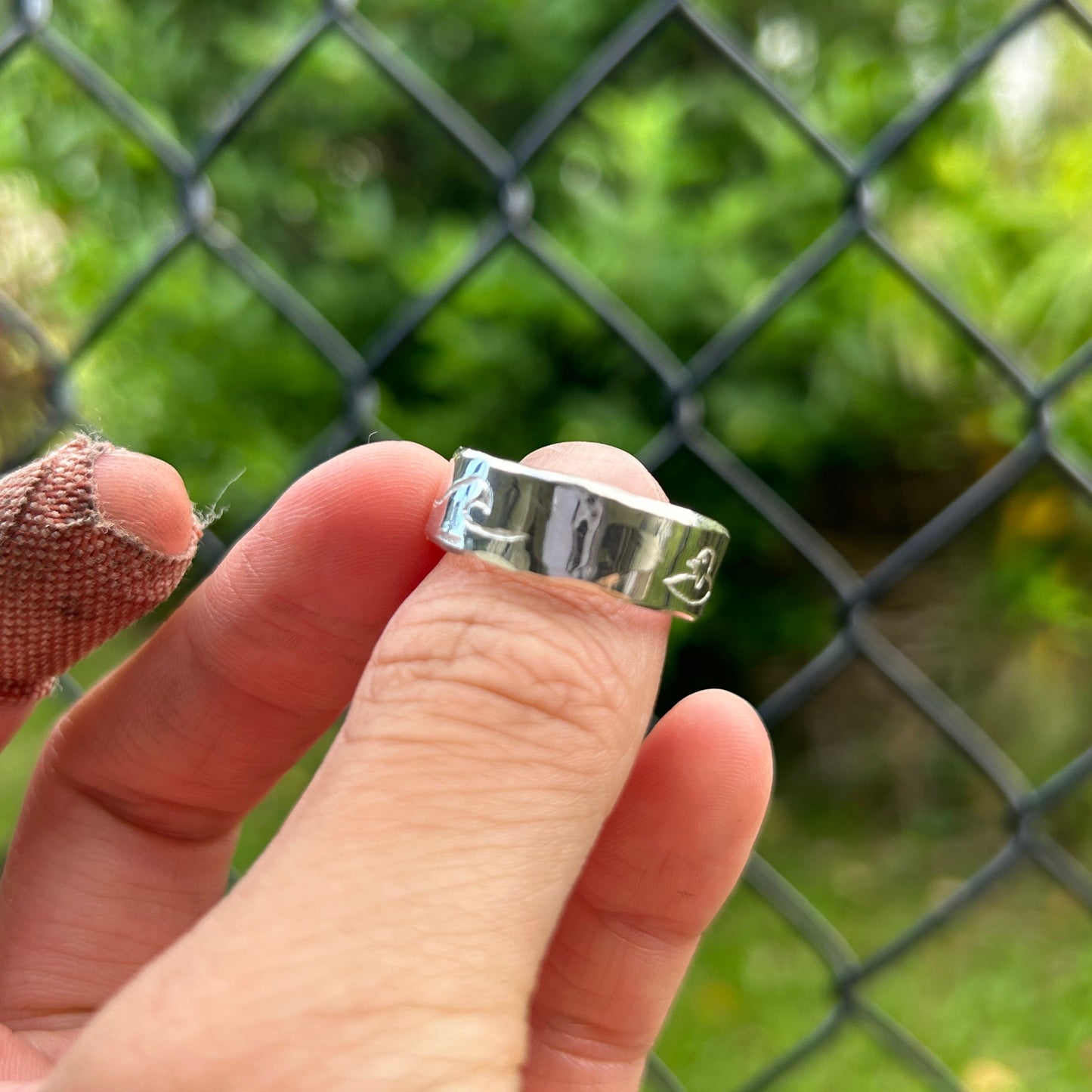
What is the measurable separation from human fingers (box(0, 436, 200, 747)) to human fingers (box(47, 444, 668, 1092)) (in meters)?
0.11

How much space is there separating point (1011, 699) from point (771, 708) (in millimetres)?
525

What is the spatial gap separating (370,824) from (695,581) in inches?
6.1

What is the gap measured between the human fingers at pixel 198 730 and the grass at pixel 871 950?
0.46m

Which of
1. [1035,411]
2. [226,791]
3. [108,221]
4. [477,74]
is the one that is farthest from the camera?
[477,74]

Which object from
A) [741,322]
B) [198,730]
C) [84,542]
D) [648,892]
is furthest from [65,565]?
[741,322]

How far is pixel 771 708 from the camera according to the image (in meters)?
0.87

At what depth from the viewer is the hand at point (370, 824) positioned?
414 mm

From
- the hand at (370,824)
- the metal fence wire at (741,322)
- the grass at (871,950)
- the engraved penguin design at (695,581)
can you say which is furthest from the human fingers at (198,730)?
the grass at (871,950)

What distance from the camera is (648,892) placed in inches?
22.7

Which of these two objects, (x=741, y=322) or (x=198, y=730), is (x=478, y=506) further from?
(x=741, y=322)

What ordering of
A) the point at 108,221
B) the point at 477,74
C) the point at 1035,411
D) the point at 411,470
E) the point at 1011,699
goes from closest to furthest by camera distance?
the point at 411,470 → the point at 1035,411 → the point at 108,221 → the point at 477,74 → the point at 1011,699

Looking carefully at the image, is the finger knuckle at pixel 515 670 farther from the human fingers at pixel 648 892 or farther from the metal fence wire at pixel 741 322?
the metal fence wire at pixel 741 322

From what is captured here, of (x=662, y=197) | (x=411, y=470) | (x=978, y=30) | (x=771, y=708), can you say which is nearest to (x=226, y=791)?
(x=411, y=470)

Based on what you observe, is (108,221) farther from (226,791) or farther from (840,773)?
(840,773)
